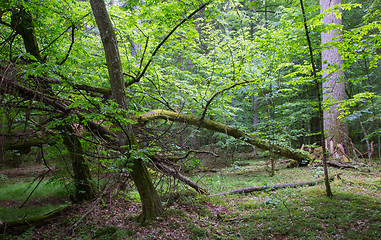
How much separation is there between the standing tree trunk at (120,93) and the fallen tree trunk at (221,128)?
2.27m

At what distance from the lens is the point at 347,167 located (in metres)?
7.89

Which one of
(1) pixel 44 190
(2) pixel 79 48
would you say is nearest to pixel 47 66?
(2) pixel 79 48

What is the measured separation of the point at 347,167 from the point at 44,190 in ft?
35.5

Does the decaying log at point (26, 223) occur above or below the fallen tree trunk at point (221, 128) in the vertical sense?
below

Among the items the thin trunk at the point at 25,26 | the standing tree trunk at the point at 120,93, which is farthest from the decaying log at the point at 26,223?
the thin trunk at the point at 25,26

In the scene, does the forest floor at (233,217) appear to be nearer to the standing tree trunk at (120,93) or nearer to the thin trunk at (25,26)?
the standing tree trunk at (120,93)

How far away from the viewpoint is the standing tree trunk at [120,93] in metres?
3.57

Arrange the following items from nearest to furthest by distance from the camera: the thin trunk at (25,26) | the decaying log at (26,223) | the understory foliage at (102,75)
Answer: the understory foliage at (102,75), the thin trunk at (25,26), the decaying log at (26,223)

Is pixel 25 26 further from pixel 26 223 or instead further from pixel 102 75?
pixel 26 223

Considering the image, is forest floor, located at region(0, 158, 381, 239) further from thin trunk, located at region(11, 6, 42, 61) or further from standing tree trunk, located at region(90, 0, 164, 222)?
thin trunk, located at region(11, 6, 42, 61)

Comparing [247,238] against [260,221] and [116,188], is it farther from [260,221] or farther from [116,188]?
[116,188]

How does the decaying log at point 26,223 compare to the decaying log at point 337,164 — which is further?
the decaying log at point 337,164

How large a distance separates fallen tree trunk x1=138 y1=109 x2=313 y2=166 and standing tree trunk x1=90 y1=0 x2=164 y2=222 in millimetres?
2272

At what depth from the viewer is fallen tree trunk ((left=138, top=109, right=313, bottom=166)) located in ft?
21.5
